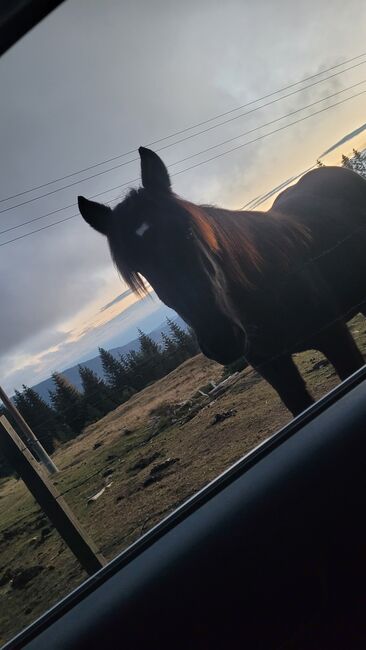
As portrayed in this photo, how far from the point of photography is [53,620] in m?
1.12

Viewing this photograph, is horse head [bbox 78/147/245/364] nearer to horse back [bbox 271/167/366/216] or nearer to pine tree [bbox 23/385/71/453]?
pine tree [bbox 23/385/71/453]

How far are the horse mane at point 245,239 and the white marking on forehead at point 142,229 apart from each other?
0.74 feet

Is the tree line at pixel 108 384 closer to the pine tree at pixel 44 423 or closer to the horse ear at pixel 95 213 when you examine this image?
the pine tree at pixel 44 423

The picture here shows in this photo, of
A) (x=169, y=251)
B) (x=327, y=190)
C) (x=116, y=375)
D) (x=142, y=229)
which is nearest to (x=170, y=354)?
(x=116, y=375)

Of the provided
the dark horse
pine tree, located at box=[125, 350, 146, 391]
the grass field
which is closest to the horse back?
the dark horse

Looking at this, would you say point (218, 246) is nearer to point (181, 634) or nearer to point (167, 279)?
point (167, 279)

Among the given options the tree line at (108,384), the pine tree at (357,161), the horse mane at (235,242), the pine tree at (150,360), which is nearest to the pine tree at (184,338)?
the tree line at (108,384)

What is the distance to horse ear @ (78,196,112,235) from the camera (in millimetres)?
1967

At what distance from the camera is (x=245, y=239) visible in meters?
2.45

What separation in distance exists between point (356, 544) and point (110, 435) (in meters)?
1.82

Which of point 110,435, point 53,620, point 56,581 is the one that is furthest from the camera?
point 110,435

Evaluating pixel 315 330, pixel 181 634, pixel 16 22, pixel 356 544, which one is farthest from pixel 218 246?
pixel 181 634

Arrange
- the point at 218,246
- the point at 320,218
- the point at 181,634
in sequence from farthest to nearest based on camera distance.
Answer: the point at 320,218 → the point at 218,246 → the point at 181,634

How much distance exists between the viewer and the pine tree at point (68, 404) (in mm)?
2693
